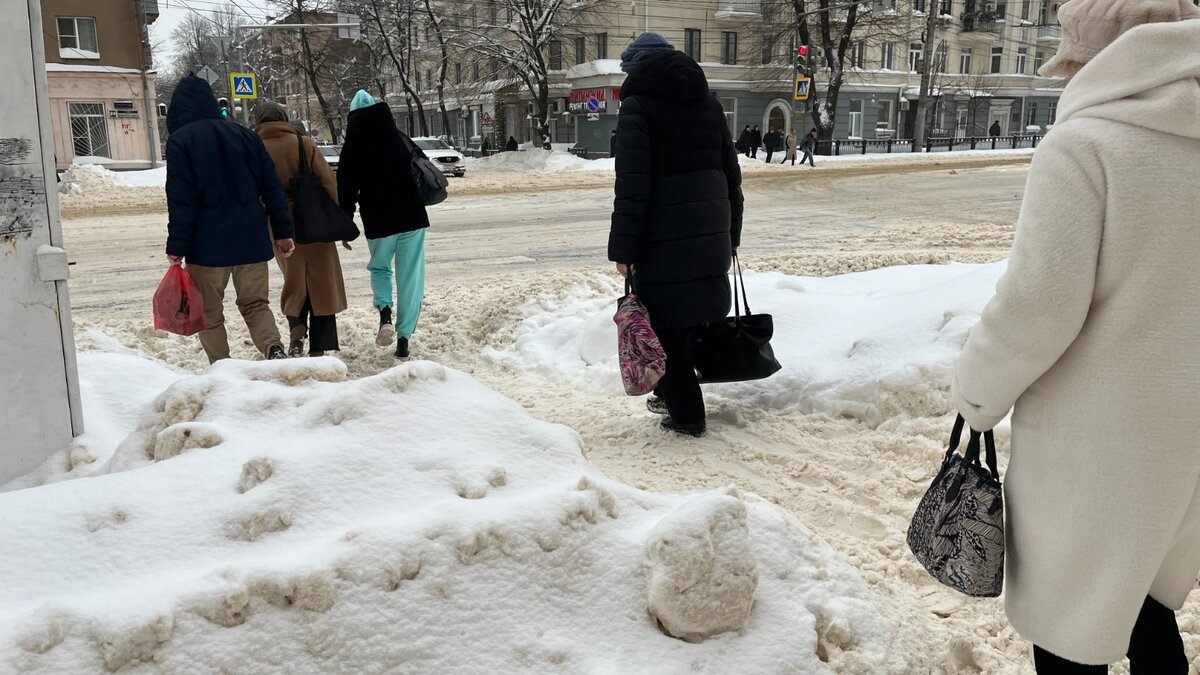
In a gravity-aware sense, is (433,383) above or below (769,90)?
below

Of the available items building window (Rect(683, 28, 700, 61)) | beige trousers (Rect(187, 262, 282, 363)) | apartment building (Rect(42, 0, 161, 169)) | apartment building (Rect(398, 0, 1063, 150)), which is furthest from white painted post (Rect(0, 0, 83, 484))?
building window (Rect(683, 28, 700, 61))

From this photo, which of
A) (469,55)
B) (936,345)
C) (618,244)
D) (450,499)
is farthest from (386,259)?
(469,55)

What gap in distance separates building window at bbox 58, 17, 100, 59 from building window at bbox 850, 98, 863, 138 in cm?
3513

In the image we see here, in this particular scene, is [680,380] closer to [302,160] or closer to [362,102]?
[302,160]

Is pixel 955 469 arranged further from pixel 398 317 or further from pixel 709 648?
pixel 398 317

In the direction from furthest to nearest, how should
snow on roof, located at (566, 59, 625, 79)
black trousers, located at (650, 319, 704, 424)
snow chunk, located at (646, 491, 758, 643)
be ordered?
snow on roof, located at (566, 59, 625, 79) < black trousers, located at (650, 319, 704, 424) < snow chunk, located at (646, 491, 758, 643)

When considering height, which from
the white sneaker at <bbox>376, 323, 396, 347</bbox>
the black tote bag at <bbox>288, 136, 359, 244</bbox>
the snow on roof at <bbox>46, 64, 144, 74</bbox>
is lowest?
the white sneaker at <bbox>376, 323, 396, 347</bbox>

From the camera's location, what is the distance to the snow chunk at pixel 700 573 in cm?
240

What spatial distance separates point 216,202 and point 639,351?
113 inches

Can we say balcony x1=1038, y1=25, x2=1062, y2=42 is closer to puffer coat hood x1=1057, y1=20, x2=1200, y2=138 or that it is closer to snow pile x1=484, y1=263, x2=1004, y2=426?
snow pile x1=484, y1=263, x2=1004, y2=426

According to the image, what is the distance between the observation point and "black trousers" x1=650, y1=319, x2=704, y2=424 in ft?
15.7

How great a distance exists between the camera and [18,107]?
3535 mm

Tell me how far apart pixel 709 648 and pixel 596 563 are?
0.37 m

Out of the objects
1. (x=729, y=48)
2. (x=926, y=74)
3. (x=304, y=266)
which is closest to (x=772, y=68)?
(x=729, y=48)
